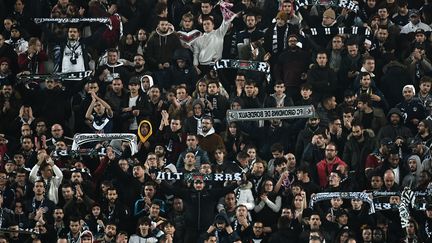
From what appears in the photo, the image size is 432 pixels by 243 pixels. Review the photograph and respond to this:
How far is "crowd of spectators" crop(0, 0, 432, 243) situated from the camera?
37.4 meters

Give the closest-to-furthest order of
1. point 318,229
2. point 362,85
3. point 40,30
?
1. point 318,229
2. point 362,85
3. point 40,30

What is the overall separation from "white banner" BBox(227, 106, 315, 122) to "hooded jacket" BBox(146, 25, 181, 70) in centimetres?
292

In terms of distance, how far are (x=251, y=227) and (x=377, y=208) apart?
1.98 meters

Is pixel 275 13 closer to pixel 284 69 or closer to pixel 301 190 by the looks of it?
pixel 284 69

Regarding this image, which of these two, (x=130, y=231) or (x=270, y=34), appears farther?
(x=270, y=34)

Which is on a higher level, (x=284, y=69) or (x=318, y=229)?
(x=284, y=69)

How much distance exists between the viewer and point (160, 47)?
41.5 meters

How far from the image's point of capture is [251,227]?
37.1 meters

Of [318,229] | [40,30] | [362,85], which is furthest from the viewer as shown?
[40,30]


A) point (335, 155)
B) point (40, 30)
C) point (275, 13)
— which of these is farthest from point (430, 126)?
point (40, 30)

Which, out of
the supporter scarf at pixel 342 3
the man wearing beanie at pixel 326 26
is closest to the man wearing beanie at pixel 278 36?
the man wearing beanie at pixel 326 26

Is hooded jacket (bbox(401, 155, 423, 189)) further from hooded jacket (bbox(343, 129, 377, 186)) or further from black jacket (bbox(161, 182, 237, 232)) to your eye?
black jacket (bbox(161, 182, 237, 232))

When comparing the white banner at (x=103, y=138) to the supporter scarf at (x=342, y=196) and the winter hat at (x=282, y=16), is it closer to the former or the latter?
the supporter scarf at (x=342, y=196)

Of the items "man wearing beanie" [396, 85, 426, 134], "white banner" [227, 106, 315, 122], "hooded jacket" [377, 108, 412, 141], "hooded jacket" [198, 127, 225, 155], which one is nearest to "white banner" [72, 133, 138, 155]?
"hooded jacket" [198, 127, 225, 155]
